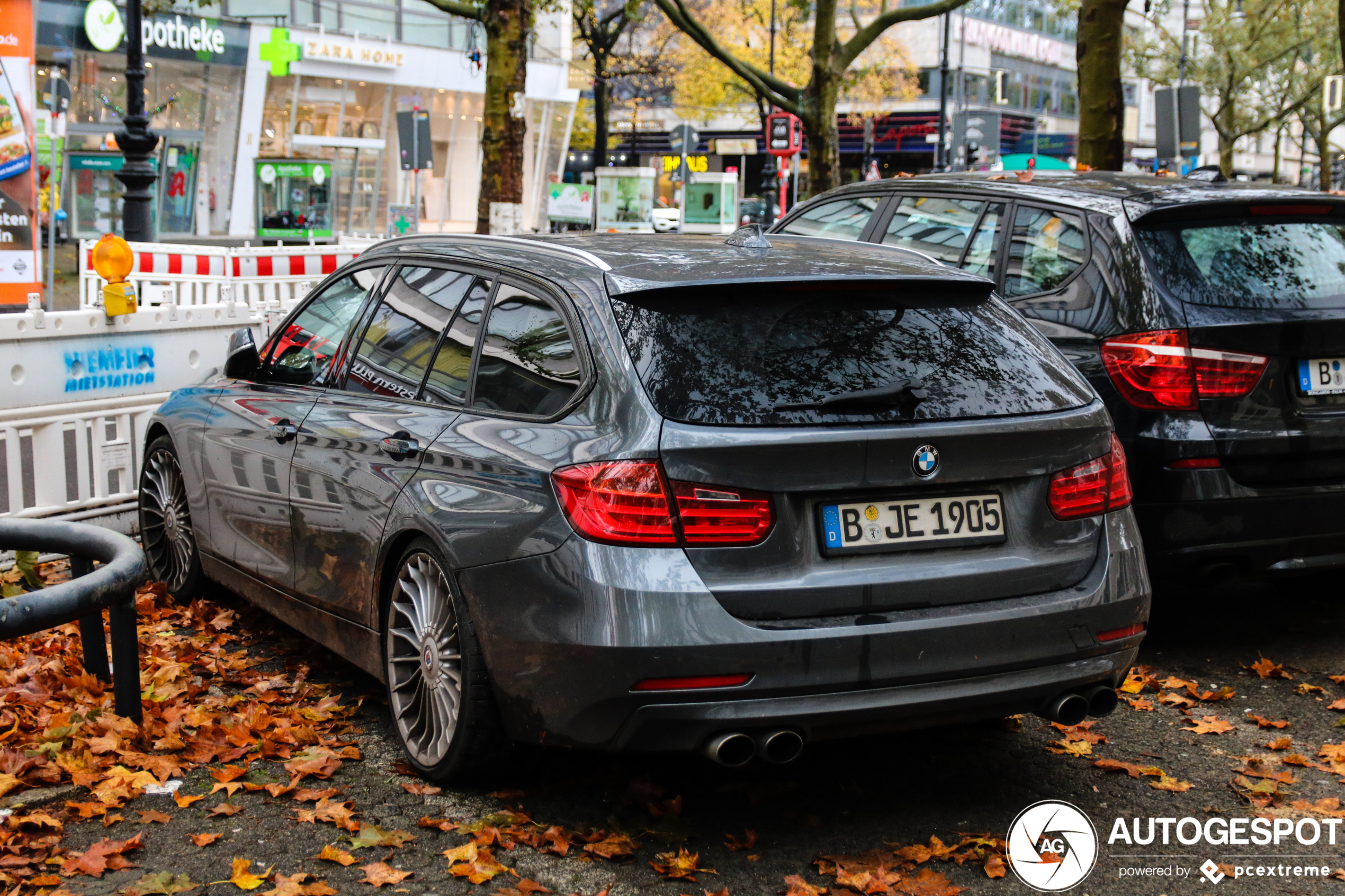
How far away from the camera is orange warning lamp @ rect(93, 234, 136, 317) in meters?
8.17

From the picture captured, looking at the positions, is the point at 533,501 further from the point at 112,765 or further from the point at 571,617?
the point at 112,765

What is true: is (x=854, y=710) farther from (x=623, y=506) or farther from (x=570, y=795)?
(x=570, y=795)

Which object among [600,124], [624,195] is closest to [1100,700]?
[624,195]

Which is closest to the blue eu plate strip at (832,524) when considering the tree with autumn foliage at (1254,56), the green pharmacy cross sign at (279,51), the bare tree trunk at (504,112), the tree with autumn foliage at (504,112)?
the tree with autumn foliage at (504,112)

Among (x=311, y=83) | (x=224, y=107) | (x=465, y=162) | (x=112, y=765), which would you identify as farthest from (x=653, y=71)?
(x=112, y=765)

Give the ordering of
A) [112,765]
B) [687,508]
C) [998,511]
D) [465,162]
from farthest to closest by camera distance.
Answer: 1. [465,162]
2. [112,765]
3. [998,511]
4. [687,508]

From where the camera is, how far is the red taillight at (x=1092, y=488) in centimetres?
399

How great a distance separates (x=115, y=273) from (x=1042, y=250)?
509cm

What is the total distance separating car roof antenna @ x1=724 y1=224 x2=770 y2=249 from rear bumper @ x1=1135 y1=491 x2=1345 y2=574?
6.21 ft

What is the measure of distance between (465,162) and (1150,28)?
48775mm

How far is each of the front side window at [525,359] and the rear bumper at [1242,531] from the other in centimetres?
252

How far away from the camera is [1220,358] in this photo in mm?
5398

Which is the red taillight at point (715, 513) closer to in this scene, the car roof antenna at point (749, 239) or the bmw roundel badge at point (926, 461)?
the bmw roundel badge at point (926, 461)

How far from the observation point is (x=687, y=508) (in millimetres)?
3570
